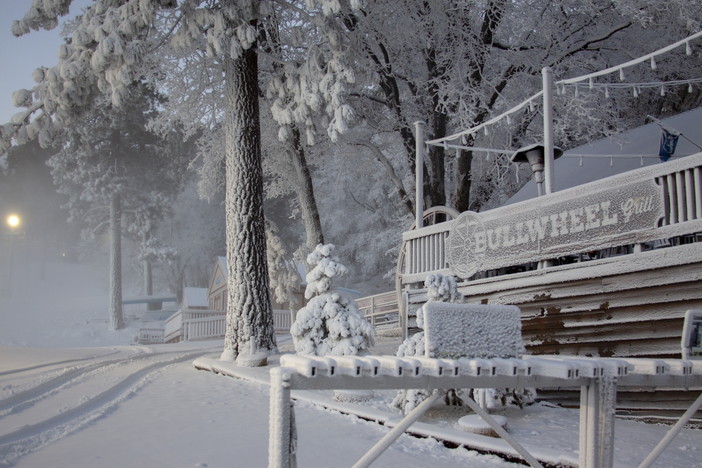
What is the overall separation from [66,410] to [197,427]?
5.82 ft

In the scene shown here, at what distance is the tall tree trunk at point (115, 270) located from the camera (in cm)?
2566

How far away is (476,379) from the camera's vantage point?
7.42 ft

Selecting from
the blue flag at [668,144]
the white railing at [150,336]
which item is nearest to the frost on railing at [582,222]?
the blue flag at [668,144]

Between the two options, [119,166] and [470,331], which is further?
[119,166]

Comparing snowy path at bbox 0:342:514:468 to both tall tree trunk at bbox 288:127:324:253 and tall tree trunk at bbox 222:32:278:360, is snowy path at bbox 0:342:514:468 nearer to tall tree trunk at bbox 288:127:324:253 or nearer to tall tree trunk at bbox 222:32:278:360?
tall tree trunk at bbox 222:32:278:360

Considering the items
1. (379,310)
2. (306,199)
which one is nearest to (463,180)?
(306,199)

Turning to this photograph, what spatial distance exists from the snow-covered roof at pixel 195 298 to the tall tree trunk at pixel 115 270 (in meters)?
3.53

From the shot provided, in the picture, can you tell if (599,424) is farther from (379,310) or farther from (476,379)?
(379,310)

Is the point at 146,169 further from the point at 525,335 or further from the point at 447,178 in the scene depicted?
the point at 525,335

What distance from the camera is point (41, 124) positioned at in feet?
31.7

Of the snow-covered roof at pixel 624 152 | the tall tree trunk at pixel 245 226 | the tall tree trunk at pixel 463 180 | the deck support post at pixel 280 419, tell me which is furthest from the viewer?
the tall tree trunk at pixel 463 180

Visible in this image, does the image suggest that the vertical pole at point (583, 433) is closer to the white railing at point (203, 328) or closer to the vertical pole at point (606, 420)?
the vertical pole at point (606, 420)

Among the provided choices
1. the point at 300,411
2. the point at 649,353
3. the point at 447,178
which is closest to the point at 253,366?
the point at 300,411

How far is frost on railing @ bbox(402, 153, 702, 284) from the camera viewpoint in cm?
486
